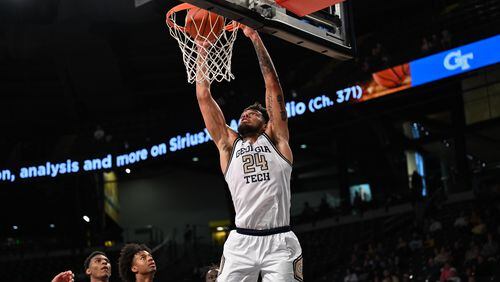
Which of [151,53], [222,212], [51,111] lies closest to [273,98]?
[151,53]

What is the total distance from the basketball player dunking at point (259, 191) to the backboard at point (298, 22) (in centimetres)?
38

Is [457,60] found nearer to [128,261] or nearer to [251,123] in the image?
[128,261]

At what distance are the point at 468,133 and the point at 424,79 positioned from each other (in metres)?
5.71

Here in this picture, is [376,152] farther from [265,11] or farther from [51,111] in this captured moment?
[265,11]

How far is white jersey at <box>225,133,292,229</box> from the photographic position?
5090mm

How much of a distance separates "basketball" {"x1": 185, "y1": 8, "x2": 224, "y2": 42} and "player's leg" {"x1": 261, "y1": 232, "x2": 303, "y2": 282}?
6.14ft

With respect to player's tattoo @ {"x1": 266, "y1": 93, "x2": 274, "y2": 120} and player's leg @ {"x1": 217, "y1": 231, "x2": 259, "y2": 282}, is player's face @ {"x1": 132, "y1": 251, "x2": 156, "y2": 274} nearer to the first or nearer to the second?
player's leg @ {"x1": 217, "y1": 231, "x2": 259, "y2": 282}

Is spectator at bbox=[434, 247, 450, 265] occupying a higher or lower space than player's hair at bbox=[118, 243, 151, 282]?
lower

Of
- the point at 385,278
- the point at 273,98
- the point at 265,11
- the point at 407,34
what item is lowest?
the point at 385,278

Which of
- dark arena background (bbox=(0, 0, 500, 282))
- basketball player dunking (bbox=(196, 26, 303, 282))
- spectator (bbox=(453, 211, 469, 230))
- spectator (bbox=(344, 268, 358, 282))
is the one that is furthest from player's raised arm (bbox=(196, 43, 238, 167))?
spectator (bbox=(453, 211, 469, 230))

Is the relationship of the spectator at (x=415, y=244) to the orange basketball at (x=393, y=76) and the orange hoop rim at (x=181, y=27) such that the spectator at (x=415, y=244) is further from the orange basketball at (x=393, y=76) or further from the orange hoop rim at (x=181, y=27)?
the orange hoop rim at (x=181, y=27)

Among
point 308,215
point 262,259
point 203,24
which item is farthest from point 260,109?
point 308,215

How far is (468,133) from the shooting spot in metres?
20.3

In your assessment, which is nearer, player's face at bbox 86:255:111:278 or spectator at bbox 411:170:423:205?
player's face at bbox 86:255:111:278
